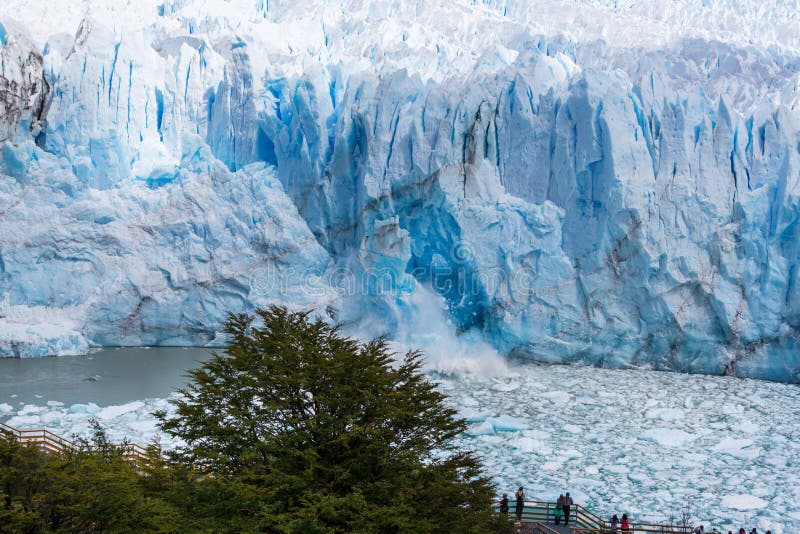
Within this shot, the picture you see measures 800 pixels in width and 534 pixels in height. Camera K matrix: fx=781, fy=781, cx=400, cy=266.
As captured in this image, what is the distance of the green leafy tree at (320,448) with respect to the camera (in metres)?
5.59

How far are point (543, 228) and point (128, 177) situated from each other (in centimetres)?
1092

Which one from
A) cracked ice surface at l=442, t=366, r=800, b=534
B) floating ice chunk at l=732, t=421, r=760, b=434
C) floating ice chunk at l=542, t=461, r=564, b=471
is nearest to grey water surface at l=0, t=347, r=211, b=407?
cracked ice surface at l=442, t=366, r=800, b=534

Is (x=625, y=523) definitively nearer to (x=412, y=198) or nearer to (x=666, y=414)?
(x=666, y=414)

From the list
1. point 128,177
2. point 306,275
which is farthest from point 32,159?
point 306,275

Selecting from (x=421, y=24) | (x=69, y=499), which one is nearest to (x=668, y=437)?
(x=69, y=499)

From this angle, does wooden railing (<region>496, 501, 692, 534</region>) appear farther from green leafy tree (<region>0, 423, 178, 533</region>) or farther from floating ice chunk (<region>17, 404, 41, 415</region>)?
floating ice chunk (<region>17, 404, 41, 415</region>)

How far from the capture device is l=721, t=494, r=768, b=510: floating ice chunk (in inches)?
394

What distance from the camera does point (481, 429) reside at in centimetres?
1276

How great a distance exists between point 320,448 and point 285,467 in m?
0.31

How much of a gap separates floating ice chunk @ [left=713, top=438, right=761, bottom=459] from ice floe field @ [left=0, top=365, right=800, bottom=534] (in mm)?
16

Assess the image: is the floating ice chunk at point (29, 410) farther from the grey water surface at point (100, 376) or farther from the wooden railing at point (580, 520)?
the wooden railing at point (580, 520)

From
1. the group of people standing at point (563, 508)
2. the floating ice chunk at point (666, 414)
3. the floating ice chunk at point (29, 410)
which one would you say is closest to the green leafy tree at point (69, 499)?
the group of people standing at point (563, 508)

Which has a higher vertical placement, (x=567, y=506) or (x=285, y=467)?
(x=285, y=467)

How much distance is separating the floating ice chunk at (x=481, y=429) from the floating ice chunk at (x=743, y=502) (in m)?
3.77
